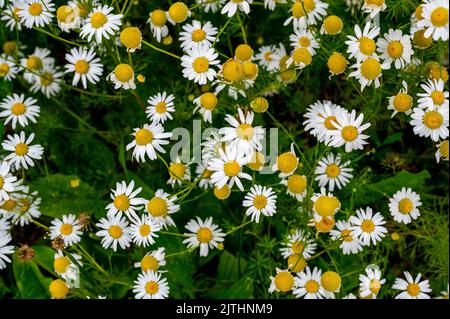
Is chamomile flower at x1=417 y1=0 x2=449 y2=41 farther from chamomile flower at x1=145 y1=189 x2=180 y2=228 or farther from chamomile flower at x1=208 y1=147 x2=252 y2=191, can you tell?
chamomile flower at x1=145 y1=189 x2=180 y2=228

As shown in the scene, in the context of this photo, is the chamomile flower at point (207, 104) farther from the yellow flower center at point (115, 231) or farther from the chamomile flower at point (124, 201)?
the yellow flower center at point (115, 231)

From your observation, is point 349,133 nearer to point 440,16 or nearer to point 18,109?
point 440,16

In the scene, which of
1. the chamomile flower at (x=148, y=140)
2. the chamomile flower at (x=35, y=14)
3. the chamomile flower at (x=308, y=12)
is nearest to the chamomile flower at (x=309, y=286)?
the chamomile flower at (x=148, y=140)

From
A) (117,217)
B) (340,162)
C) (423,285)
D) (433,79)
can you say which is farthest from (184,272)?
(433,79)

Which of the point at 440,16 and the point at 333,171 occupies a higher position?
the point at 440,16

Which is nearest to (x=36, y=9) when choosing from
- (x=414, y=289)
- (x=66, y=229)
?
(x=66, y=229)
